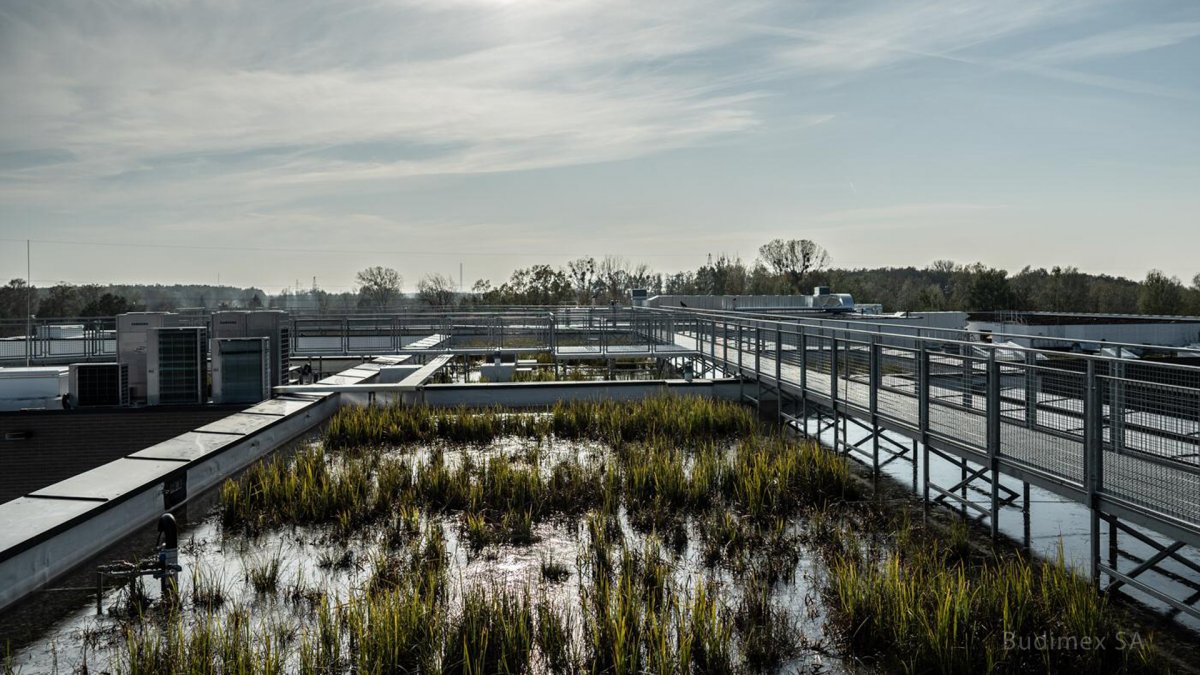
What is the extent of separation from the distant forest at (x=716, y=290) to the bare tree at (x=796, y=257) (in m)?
0.09

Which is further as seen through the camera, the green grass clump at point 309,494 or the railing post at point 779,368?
the railing post at point 779,368

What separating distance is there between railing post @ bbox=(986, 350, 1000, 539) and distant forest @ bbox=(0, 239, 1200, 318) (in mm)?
35822

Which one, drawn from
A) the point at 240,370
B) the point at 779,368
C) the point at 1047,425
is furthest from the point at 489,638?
the point at 240,370

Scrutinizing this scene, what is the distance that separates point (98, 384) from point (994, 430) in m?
13.8

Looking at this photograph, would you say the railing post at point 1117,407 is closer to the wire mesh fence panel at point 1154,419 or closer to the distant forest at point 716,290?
the wire mesh fence panel at point 1154,419

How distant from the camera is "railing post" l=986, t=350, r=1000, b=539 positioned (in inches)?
279

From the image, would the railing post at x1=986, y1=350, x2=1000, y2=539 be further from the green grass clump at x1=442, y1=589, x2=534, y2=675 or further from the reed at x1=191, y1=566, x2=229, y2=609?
the reed at x1=191, y1=566, x2=229, y2=609

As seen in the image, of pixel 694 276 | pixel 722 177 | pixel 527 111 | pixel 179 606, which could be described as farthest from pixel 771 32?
pixel 694 276

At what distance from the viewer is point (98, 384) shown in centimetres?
1446

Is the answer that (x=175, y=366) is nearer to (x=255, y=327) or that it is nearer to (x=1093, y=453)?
(x=255, y=327)

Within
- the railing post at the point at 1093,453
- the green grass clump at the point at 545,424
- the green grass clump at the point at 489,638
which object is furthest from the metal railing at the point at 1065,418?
the green grass clump at the point at 489,638

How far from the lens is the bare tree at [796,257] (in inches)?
2943

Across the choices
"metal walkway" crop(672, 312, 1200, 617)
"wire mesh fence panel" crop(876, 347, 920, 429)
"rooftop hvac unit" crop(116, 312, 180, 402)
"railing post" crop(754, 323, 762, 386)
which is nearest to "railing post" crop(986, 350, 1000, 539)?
"metal walkway" crop(672, 312, 1200, 617)

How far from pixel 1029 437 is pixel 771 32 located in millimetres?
12574
